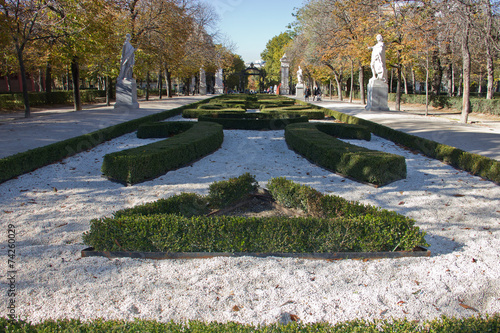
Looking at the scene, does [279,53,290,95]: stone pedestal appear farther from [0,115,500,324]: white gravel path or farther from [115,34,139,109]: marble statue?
[0,115,500,324]: white gravel path

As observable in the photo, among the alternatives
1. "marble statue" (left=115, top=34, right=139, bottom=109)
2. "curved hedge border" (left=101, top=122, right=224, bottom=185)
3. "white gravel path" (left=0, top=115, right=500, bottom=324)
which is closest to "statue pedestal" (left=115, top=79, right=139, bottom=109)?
"marble statue" (left=115, top=34, right=139, bottom=109)

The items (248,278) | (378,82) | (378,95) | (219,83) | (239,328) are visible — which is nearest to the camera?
(239,328)

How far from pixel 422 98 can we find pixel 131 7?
986 inches

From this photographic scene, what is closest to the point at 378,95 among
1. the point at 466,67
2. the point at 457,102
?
the point at 466,67

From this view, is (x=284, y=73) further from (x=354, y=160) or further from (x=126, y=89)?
(x=354, y=160)

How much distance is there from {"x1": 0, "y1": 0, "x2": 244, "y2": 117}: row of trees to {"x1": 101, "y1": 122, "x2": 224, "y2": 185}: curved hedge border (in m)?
10.2

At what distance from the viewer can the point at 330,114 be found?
748 inches

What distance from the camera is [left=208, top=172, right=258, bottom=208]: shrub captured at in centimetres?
518

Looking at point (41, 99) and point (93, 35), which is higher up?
point (93, 35)

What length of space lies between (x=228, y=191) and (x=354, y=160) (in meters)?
3.03

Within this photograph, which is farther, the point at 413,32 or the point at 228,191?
the point at 413,32

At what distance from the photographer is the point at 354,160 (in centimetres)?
700

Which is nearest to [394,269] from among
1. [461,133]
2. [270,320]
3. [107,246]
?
[270,320]

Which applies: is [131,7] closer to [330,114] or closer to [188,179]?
[330,114]
